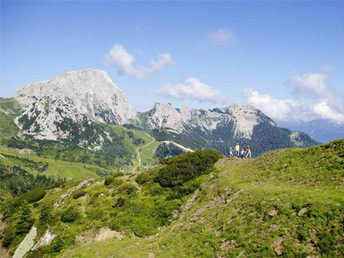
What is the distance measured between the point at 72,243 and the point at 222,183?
24.6 metres

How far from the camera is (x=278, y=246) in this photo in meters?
13.4

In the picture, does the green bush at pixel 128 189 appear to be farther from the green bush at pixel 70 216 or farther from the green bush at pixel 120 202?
the green bush at pixel 70 216

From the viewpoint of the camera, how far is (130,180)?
50.4 meters

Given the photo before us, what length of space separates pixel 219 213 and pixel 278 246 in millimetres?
8544

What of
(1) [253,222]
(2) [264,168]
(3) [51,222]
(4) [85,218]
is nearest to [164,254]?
(1) [253,222]

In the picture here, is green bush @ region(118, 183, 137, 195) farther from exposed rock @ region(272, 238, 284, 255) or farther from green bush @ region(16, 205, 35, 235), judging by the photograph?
exposed rock @ region(272, 238, 284, 255)

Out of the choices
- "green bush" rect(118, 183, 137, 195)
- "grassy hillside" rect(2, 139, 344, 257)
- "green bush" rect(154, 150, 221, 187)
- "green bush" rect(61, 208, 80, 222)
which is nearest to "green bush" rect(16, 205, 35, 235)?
"grassy hillside" rect(2, 139, 344, 257)

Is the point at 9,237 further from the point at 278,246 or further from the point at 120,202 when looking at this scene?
the point at 278,246

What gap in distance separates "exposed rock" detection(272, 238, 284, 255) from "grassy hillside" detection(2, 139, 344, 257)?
24 mm

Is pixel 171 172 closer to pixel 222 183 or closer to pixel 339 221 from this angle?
pixel 222 183

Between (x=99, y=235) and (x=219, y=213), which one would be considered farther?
(x=99, y=235)

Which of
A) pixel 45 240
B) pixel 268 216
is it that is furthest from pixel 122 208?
pixel 268 216

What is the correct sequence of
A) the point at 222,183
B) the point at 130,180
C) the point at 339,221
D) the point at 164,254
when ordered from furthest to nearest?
1. the point at 130,180
2. the point at 222,183
3. the point at 164,254
4. the point at 339,221

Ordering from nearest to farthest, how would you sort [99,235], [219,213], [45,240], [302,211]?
[302,211] < [219,213] < [99,235] < [45,240]
